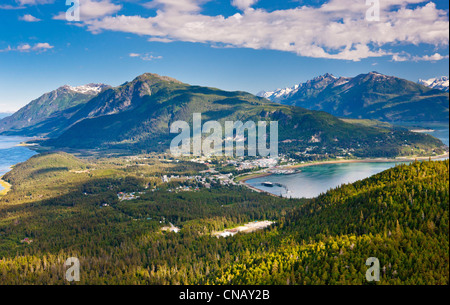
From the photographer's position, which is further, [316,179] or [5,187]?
[316,179]

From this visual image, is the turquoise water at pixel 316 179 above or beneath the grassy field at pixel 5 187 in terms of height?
above

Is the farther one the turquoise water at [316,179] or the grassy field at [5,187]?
the grassy field at [5,187]

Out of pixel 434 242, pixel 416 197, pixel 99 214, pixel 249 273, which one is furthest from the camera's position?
pixel 99 214

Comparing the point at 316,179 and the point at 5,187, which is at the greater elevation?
the point at 316,179

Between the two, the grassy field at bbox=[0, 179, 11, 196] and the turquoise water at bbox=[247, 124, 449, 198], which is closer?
the turquoise water at bbox=[247, 124, 449, 198]

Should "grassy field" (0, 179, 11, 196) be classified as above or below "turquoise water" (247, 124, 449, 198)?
below
